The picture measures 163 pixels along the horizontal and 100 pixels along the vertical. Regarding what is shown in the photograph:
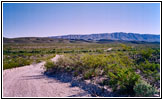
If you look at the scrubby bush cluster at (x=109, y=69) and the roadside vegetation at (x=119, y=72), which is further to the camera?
the scrubby bush cluster at (x=109, y=69)

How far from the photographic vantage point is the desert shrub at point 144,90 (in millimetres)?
6328

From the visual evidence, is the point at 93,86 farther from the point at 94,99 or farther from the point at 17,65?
the point at 17,65

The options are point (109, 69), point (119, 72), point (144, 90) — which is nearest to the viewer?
point (144, 90)

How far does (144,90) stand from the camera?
21.0 feet

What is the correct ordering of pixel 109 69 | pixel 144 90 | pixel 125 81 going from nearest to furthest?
1. pixel 144 90
2. pixel 125 81
3. pixel 109 69

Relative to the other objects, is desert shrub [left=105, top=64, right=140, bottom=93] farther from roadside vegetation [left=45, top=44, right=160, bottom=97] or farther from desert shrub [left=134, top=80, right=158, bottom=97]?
desert shrub [left=134, top=80, right=158, bottom=97]

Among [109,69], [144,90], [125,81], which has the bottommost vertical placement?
[144,90]

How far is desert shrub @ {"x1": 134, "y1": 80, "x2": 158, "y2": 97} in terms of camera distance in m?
6.33

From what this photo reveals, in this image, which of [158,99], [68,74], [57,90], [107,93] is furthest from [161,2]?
[68,74]

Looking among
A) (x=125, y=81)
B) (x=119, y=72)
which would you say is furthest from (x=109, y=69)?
(x=125, y=81)

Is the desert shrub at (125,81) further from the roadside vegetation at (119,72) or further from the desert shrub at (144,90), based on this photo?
the desert shrub at (144,90)

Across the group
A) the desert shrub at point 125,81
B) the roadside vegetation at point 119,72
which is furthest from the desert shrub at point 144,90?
the desert shrub at point 125,81

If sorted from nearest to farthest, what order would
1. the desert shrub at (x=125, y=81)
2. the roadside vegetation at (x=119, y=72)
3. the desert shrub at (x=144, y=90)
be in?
the desert shrub at (x=144, y=90), the roadside vegetation at (x=119, y=72), the desert shrub at (x=125, y=81)

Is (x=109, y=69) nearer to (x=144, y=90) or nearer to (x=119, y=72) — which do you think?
(x=119, y=72)
